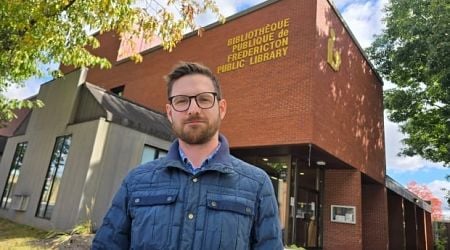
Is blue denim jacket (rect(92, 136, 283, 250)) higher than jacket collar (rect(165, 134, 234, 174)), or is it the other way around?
jacket collar (rect(165, 134, 234, 174))

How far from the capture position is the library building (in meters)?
9.77

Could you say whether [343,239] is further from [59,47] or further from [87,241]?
[59,47]

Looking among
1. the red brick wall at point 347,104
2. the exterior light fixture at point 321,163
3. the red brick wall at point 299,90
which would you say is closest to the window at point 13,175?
the red brick wall at point 299,90

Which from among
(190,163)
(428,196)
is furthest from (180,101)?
(428,196)

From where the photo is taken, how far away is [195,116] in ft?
5.30

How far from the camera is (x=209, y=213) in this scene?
1491 millimetres

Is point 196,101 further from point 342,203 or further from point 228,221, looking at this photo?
point 342,203

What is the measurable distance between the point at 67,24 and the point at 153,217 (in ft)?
21.8

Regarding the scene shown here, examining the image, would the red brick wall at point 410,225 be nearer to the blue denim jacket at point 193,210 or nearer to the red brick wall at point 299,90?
the red brick wall at point 299,90

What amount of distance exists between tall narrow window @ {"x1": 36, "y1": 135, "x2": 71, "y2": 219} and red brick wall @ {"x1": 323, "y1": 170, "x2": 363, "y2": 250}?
32.7 feet

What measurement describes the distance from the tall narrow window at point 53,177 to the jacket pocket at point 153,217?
9.37m

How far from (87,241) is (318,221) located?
9.39 m

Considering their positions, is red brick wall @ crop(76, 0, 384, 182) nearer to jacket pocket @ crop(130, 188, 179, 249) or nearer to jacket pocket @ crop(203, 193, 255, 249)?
jacket pocket @ crop(203, 193, 255, 249)

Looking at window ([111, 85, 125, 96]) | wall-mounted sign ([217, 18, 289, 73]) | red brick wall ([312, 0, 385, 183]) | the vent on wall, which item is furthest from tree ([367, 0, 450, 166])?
the vent on wall
